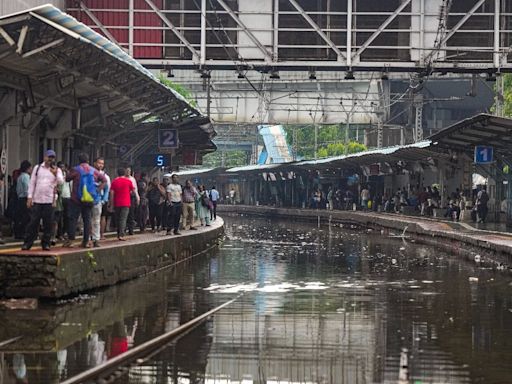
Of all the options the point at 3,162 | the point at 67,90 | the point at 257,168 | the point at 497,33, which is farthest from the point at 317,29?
the point at 257,168

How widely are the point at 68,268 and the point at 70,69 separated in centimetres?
655

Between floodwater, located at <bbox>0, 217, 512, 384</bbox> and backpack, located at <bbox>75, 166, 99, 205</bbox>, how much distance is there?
1.29 metres

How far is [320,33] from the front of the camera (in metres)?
30.5

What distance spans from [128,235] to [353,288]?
757 cm

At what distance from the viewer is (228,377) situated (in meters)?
8.22

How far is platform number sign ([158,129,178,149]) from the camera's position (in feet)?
104

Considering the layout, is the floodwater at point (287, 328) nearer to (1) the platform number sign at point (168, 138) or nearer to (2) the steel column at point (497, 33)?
(2) the steel column at point (497, 33)

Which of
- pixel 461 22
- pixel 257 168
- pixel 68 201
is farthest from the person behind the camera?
pixel 257 168

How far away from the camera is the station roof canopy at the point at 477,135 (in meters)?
30.6

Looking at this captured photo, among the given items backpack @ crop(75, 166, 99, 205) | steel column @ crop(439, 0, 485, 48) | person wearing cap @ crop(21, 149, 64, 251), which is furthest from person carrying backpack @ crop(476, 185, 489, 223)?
person wearing cap @ crop(21, 149, 64, 251)

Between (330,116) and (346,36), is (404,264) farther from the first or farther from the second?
(330,116)

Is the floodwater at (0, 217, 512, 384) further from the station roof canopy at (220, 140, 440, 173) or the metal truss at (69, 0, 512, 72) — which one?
the station roof canopy at (220, 140, 440, 173)

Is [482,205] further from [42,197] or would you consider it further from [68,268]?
[68,268]

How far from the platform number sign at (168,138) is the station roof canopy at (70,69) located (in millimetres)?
1940
